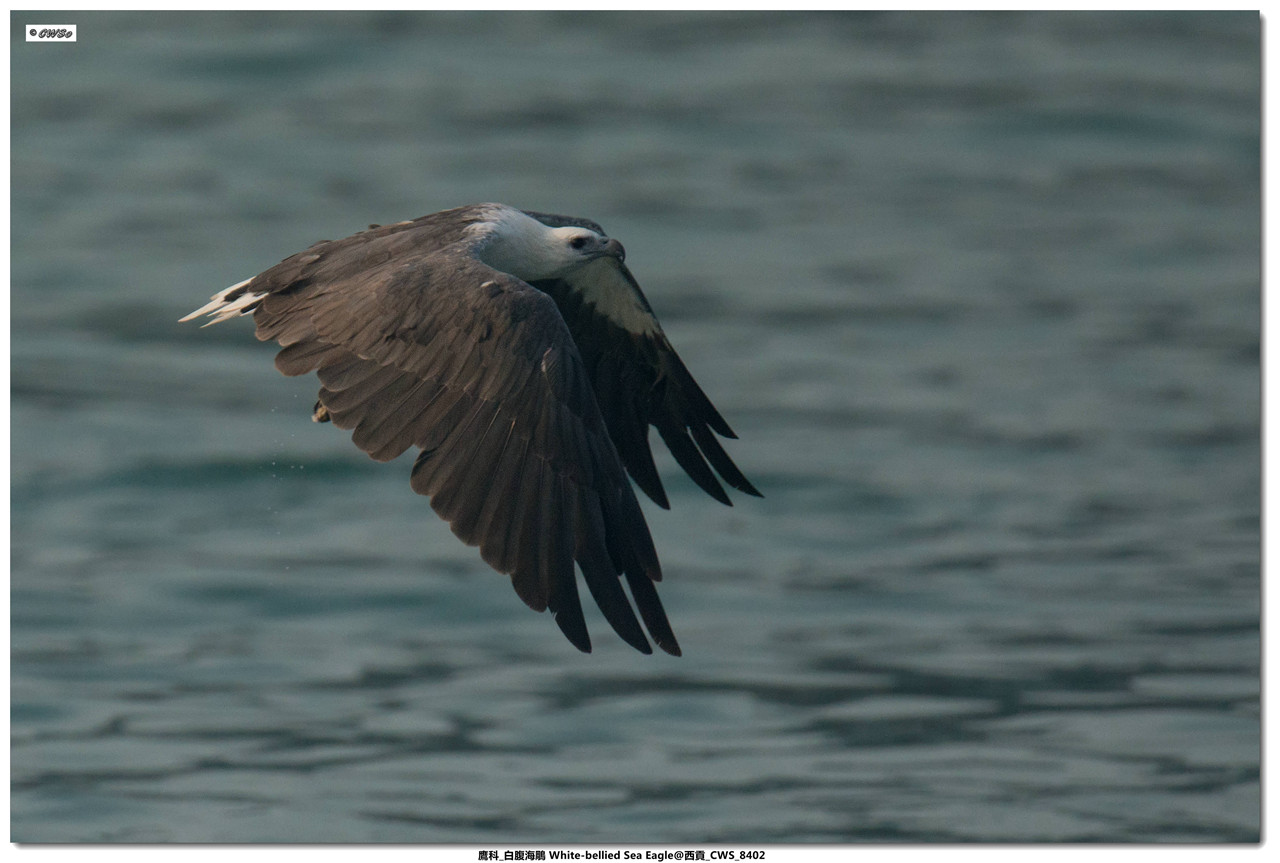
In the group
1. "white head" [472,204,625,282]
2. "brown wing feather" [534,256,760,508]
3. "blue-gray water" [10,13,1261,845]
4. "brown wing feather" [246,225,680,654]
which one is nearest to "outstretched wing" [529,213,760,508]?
"brown wing feather" [534,256,760,508]

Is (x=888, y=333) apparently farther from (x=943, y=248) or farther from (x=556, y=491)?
(x=556, y=491)

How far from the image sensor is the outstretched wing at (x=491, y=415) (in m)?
7.06

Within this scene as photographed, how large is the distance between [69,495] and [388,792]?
6.16 m

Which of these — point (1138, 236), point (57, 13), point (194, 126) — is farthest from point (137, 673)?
point (1138, 236)

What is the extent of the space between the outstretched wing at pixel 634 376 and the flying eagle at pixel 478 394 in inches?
20.8

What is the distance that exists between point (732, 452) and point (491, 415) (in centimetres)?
1035

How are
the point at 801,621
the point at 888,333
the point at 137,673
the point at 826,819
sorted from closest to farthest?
the point at 826,819 < the point at 137,673 < the point at 801,621 < the point at 888,333

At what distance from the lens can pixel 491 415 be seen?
7352 mm

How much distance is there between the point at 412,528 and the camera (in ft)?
56.5

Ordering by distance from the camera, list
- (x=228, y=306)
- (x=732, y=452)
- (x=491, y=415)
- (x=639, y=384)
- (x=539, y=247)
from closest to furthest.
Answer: (x=491, y=415)
(x=228, y=306)
(x=539, y=247)
(x=639, y=384)
(x=732, y=452)

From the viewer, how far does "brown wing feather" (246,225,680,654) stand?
7.06 m

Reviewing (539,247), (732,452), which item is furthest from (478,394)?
(732,452)

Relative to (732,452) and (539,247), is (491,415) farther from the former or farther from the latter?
(732,452)

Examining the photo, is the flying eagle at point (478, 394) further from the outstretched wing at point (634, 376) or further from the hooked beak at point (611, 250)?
the outstretched wing at point (634, 376)
